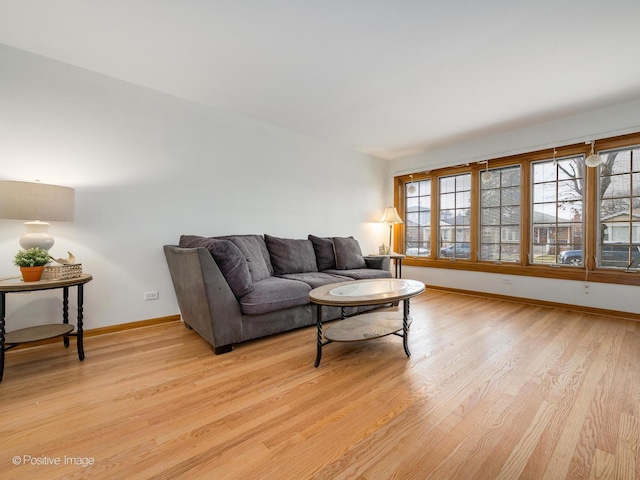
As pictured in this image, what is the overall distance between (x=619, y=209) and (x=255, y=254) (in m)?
4.16

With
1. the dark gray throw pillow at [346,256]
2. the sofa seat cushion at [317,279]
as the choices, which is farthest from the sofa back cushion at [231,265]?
the dark gray throw pillow at [346,256]

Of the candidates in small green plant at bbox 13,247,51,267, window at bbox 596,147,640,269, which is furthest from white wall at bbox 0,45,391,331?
window at bbox 596,147,640,269

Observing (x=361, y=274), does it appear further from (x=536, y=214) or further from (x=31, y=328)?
(x=31, y=328)

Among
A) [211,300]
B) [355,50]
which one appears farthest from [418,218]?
[211,300]

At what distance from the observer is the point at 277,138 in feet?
12.8

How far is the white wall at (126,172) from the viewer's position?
2.34 metres

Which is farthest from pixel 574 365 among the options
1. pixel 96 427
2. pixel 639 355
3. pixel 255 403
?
pixel 96 427

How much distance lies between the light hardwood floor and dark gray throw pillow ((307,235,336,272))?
4.74ft

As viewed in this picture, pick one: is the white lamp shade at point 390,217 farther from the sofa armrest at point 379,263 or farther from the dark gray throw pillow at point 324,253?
the dark gray throw pillow at point 324,253

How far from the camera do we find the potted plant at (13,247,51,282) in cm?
195

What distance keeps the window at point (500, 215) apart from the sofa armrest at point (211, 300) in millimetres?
3834

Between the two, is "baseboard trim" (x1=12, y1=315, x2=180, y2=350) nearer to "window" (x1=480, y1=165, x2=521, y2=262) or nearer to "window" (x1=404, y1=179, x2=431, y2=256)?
"window" (x1=404, y1=179, x2=431, y2=256)

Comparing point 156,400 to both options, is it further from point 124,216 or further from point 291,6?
point 291,6

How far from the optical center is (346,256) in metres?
3.97
